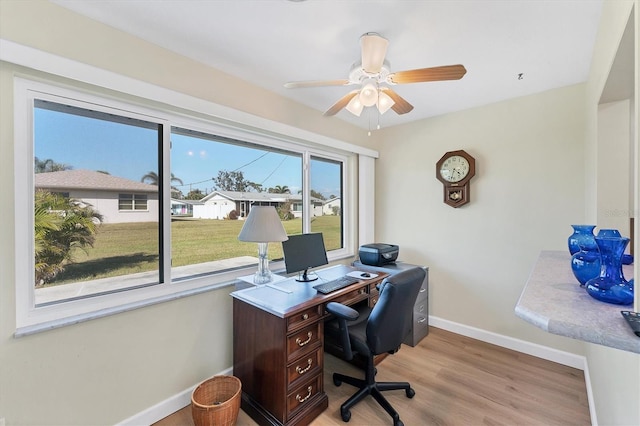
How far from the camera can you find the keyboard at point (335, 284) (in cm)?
197

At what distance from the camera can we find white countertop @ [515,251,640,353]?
602mm

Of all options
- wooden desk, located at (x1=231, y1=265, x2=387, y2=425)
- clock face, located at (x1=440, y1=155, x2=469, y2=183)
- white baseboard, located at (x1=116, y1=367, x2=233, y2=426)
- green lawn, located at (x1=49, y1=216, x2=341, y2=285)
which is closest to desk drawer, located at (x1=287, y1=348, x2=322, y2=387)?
wooden desk, located at (x1=231, y1=265, x2=387, y2=425)

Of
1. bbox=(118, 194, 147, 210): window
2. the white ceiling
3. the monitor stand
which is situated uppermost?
the white ceiling

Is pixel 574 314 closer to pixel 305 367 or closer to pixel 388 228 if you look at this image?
pixel 305 367

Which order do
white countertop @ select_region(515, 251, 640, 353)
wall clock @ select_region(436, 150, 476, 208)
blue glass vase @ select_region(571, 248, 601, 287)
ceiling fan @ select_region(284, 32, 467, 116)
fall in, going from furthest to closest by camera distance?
wall clock @ select_region(436, 150, 476, 208) < ceiling fan @ select_region(284, 32, 467, 116) < blue glass vase @ select_region(571, 248, 601, 287) < white countertop @ select_region(515, 251, 640, 353)

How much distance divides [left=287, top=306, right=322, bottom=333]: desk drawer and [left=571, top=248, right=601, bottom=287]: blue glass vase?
136 cm

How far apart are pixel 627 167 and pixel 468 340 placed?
2090 mm

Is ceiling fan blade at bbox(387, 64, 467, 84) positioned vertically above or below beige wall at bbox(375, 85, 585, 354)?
above

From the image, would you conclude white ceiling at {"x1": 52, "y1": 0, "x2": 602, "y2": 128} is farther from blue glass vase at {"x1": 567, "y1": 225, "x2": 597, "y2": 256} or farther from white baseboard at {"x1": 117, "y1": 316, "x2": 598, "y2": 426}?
white baseboard at {"x1": 117, "y1": 316, "x2": 598, "y2": 426}

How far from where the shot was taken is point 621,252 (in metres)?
0.83

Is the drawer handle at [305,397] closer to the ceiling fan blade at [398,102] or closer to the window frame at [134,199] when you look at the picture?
the window frame at [134,199]

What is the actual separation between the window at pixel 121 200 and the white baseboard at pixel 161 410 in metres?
0.69

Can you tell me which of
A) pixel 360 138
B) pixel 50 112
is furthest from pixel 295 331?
pixel 360 138

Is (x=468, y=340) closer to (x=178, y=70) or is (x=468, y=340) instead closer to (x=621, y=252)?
(x=621, y=252)
